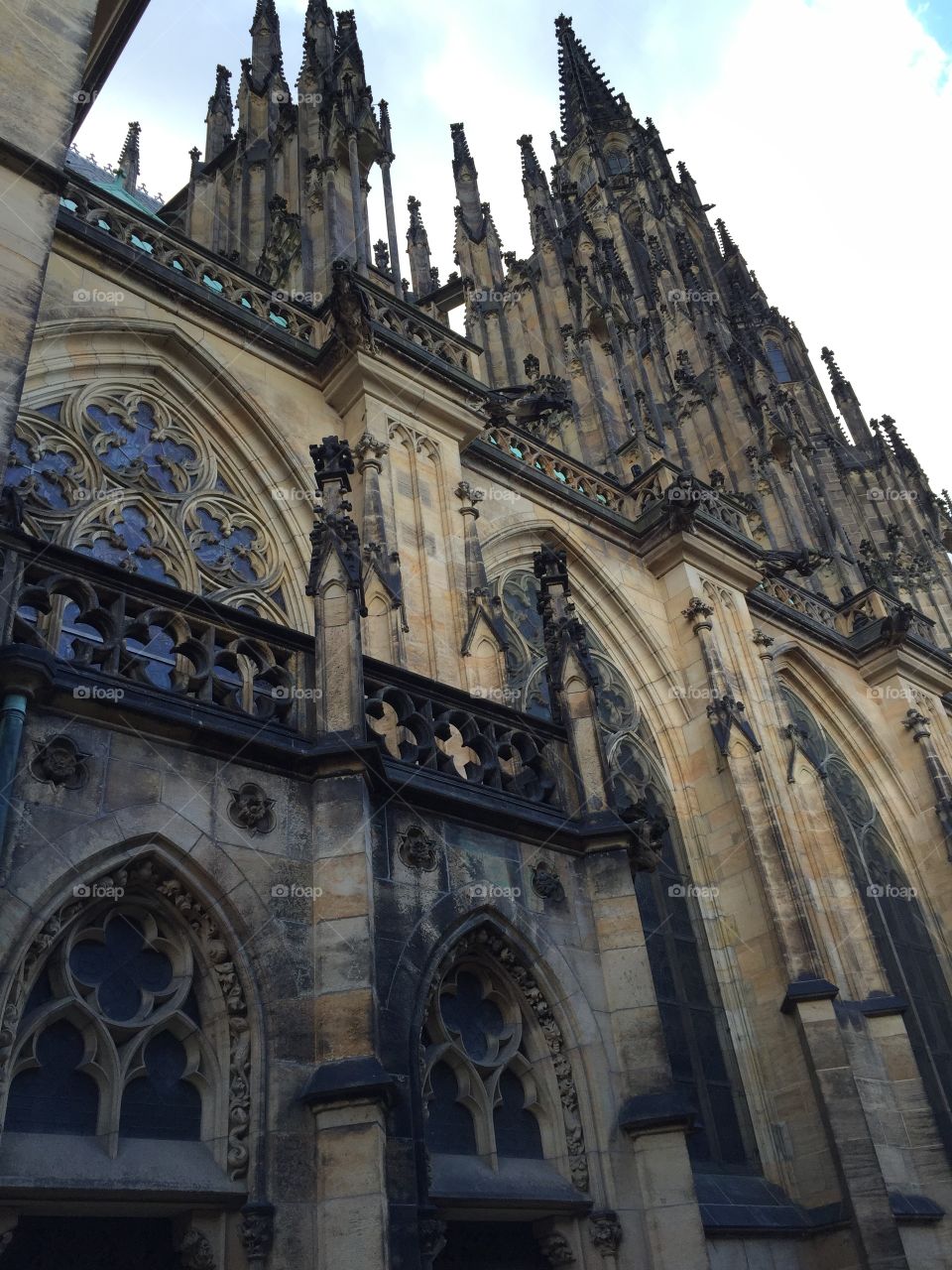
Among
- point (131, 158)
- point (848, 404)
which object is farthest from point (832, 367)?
point (131, 158)

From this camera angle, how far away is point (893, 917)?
15.0m

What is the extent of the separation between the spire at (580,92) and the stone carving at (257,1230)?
38.6 m

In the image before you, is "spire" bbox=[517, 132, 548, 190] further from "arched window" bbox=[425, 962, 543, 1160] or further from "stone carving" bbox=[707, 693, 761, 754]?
"arched window" bbox=[425, 962, 543, 1160]

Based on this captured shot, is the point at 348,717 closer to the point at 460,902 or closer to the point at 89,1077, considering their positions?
the point at 460,902

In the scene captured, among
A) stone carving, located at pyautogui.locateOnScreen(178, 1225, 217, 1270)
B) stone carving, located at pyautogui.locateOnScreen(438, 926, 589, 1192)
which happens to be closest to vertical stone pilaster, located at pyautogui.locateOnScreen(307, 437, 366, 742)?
stone carving, located at pyautogui.locateOnScreen(438, 926, 589, 1192)

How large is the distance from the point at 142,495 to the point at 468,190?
670 inches

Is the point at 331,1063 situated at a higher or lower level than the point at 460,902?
lower

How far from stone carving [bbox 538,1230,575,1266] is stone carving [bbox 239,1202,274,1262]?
1865mm

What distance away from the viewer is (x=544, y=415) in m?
15.6

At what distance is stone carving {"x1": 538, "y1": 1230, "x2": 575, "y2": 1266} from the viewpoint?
18.4 feet

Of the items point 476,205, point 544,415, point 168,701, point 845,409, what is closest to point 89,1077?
point 168,701

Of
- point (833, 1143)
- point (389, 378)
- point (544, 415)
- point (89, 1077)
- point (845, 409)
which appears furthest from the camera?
point (845, 409)

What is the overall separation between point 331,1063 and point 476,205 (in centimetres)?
2238

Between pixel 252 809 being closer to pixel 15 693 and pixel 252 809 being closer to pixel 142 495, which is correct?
pixel 15 693
